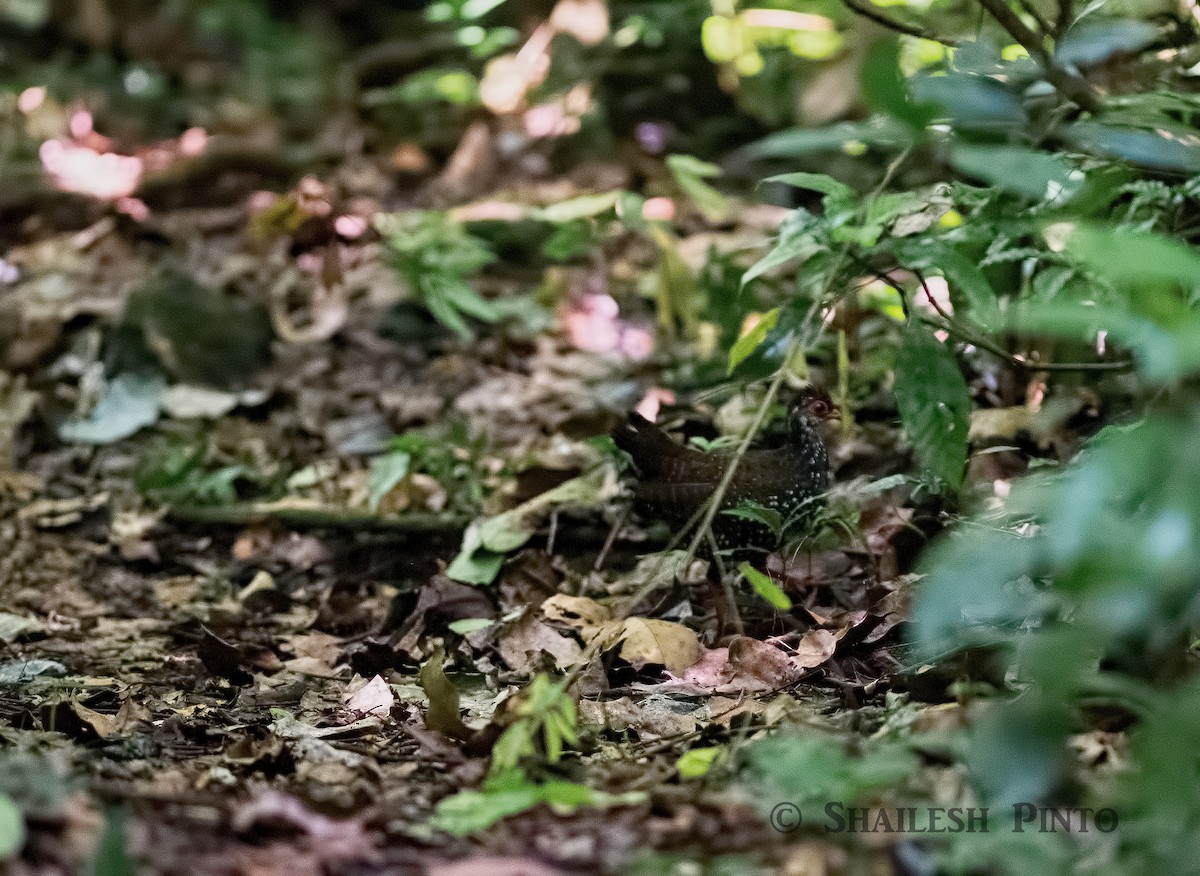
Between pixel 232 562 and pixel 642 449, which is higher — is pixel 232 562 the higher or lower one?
the lower one

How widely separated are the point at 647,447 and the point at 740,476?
0.66 feet

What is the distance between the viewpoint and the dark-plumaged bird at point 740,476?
7.57ft

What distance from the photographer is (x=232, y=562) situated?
284 cm

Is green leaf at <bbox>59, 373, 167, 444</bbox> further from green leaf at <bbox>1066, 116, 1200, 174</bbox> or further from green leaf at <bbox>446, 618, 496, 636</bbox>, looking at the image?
green leaf at <bbox>1066, 116, 1200, 174</bbox>

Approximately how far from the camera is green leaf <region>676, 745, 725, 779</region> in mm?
1551

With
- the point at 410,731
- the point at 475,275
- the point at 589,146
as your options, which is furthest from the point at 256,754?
the point at 589,146

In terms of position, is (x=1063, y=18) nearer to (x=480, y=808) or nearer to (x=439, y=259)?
(x=480, y=808)

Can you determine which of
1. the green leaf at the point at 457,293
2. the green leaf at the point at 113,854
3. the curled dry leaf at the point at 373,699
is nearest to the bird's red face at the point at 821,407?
the curled dry leaf at the point at 373,699

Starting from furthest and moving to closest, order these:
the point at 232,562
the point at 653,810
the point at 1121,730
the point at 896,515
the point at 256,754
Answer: the point at 232,562 → the point at 896,515 → the point at 256,754 → the point at 1121,730 → the point at 653,810

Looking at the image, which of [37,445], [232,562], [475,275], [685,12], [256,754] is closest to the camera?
[256,754]

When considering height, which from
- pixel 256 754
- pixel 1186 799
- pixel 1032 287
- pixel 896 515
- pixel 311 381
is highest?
pixel 1186 799

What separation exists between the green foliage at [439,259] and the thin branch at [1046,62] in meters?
1.74

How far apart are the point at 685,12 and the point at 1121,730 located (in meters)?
3.72

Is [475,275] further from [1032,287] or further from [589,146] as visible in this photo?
[1032,287]
